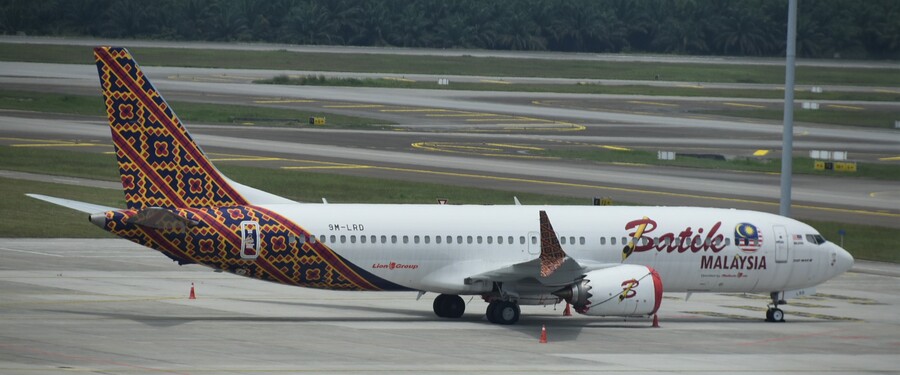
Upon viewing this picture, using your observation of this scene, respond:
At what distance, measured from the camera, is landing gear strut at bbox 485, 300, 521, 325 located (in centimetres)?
4098

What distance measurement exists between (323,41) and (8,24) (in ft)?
132

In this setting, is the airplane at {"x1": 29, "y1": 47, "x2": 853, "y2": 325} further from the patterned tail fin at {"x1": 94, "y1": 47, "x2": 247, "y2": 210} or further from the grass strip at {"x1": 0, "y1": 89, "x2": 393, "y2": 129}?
the grass strip at {"x1": 0, "y1": 89, "x2": 393, "y2": 129}

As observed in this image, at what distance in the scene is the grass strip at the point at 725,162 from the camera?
285ft

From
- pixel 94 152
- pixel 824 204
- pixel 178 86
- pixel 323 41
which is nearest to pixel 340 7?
pixel 323 41

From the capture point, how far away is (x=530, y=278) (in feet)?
133

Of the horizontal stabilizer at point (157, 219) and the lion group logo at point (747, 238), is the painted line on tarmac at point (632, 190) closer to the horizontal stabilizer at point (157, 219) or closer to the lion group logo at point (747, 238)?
the lion group logo at point (747, 238)

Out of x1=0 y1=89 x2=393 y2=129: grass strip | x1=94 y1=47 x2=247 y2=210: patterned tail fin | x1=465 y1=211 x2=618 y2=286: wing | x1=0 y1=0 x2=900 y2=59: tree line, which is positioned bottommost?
x1=465 y1=211 x2=618 y2=286: wing

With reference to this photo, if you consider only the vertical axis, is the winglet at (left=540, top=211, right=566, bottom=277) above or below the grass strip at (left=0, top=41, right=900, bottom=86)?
below

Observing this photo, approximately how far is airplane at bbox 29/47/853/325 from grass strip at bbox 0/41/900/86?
11431 cm

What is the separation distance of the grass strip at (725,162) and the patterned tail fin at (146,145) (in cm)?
5088

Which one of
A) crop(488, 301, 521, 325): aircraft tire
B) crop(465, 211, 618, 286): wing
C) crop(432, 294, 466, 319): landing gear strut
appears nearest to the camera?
crop(465, 211, 618, 286): wing

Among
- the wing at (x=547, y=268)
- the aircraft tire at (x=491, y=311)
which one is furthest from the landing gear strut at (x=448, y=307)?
the wing at (x=547, y=268)

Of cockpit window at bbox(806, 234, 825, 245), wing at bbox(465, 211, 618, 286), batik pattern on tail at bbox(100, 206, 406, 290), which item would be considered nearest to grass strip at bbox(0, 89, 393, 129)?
cockpit window at bbox(806, 234, 825, 245)

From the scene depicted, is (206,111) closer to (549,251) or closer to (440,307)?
(440,307)
